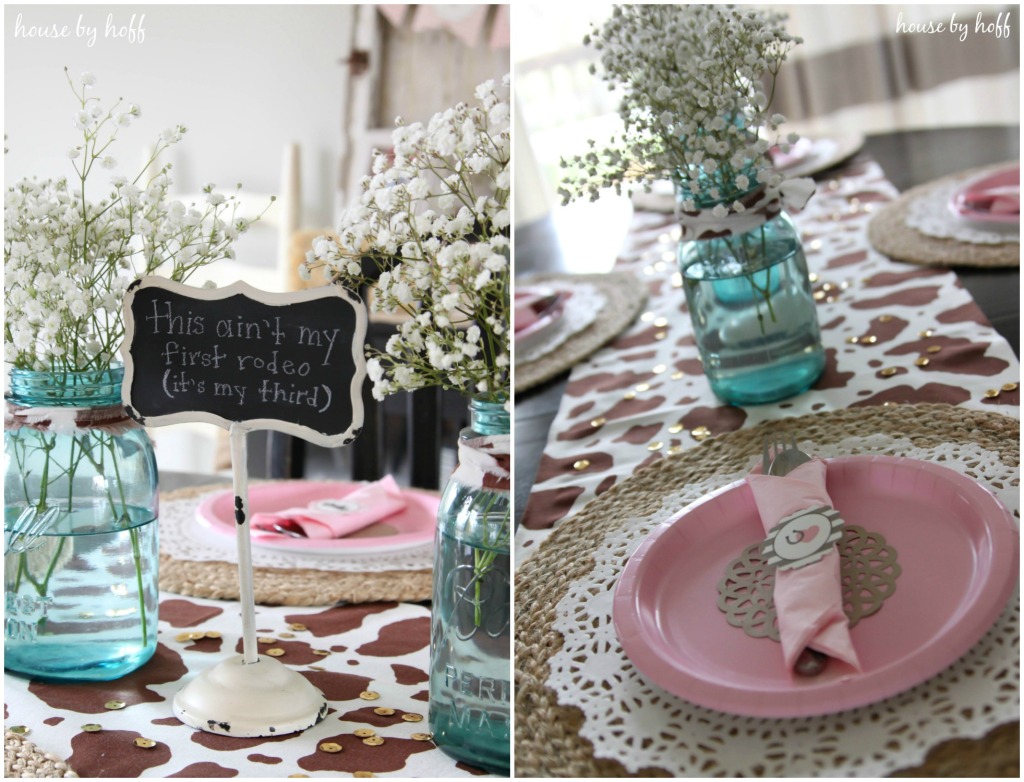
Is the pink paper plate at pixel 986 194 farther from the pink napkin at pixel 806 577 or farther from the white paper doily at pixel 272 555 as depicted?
the white paper doily at pixel 272 555

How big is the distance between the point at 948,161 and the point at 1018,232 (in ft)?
1.70

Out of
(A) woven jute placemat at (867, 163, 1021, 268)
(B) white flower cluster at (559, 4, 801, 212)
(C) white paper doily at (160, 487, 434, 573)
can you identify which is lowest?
(C) white paper doily at (160, 487, 434, 573)

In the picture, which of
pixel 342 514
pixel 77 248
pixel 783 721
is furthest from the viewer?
pixel 342 514

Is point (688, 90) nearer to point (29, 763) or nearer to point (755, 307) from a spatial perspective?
point (755, 307)

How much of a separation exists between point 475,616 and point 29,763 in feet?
1.15

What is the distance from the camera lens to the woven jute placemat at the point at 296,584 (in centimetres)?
108

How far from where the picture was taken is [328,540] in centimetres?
120

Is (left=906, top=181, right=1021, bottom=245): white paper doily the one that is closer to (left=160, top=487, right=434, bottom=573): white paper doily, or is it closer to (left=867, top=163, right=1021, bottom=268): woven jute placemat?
(left=867, top=163, right=1021, bottom=268): woven jute placemat

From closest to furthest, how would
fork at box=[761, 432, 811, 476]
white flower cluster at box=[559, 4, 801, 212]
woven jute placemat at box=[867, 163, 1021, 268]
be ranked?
1. fork at box=[761, 432, 811, 476]
2. white flower cluster at box=[559, 4, 801, 212]
3. woven jute placemat at box=[867, 163, 1021, 268]

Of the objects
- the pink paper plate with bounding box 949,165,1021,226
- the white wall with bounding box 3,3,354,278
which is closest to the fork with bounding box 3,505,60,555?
the pink paper plate with bounding box 949,165,1021,226

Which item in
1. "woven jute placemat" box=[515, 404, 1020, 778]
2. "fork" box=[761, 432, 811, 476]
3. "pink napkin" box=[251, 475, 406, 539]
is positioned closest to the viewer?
"woven jute placemat" box=[515, 404, 1020, 778]

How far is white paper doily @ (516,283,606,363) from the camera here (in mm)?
1430

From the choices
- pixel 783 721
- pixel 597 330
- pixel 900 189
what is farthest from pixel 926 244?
pixel 783 721

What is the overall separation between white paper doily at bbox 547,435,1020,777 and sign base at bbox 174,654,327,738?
0.22 meters
